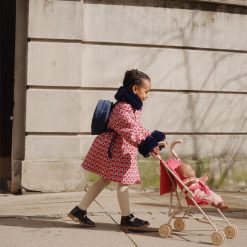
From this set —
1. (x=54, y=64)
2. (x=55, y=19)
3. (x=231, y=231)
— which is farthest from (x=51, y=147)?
(x=231, y=231)

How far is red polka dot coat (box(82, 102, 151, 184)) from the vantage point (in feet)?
15.3

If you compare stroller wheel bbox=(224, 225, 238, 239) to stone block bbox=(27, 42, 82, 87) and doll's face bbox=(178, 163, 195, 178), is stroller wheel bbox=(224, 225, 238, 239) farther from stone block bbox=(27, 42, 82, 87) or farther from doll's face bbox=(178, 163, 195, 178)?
stone block bbox=(27, 42, 82, 87)

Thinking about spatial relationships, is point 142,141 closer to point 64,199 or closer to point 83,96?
point 64,199

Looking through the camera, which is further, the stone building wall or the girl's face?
the stone building wall

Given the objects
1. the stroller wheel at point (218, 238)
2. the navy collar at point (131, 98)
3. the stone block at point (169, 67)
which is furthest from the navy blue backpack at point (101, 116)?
the stone block at point (169, 67)

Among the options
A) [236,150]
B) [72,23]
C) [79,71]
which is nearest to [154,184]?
[236,150]

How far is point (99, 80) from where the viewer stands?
300 inches

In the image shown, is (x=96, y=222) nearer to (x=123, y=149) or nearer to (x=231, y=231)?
(x=123, y=149)

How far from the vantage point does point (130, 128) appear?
15.3 feet

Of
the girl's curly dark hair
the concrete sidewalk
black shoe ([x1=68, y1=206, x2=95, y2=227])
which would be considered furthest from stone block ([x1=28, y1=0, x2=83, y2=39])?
black shoe ([x1=68, y1=206, x2=95, y2=227])

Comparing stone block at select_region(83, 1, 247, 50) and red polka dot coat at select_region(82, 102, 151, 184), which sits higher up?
stone block at select_region(83, 1, 247, 50)

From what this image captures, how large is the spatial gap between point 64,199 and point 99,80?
1985mm

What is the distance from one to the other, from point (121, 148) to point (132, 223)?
748 mm

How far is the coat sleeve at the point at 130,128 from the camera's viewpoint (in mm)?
4477
